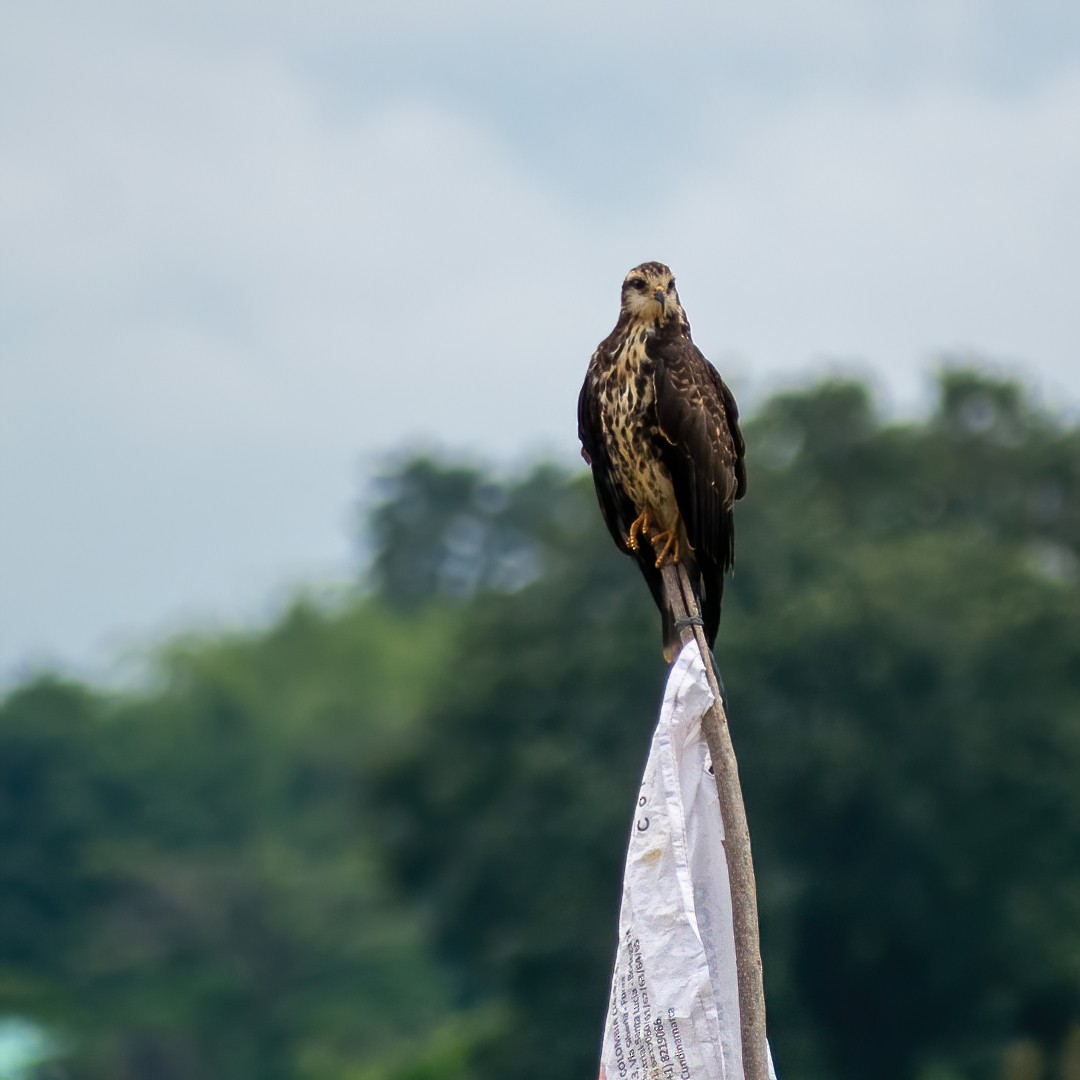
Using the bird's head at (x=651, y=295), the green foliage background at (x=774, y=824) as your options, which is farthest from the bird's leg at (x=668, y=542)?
the green foliage background at (x=774, y=824)

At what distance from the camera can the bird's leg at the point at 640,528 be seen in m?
7.11

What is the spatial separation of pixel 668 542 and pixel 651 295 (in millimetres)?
805

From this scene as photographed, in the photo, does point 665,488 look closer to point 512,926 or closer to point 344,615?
point 512,926

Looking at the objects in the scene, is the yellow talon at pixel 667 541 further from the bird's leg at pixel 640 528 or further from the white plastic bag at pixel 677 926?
the white plastic bag at pixel 677 926

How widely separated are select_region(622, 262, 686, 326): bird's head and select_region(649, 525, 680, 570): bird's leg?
0.66m

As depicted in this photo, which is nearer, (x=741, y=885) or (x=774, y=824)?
(x=741, y=885)

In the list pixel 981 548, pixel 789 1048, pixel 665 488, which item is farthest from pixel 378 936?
pixel 665 488

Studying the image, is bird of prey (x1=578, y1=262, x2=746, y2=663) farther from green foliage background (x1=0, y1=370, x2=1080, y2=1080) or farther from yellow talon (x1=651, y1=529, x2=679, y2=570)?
green foliage background (x1=0, y1=370, x2=1080, y2=1080)

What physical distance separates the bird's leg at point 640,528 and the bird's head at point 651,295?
61cm

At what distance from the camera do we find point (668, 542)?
706cm

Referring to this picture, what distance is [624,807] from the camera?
34.3 metres

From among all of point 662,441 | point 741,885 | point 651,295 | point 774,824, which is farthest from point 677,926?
point 774,824

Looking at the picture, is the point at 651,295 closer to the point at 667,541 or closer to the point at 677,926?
the point at 667,541

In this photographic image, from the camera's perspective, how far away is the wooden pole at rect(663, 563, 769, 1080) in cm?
556
